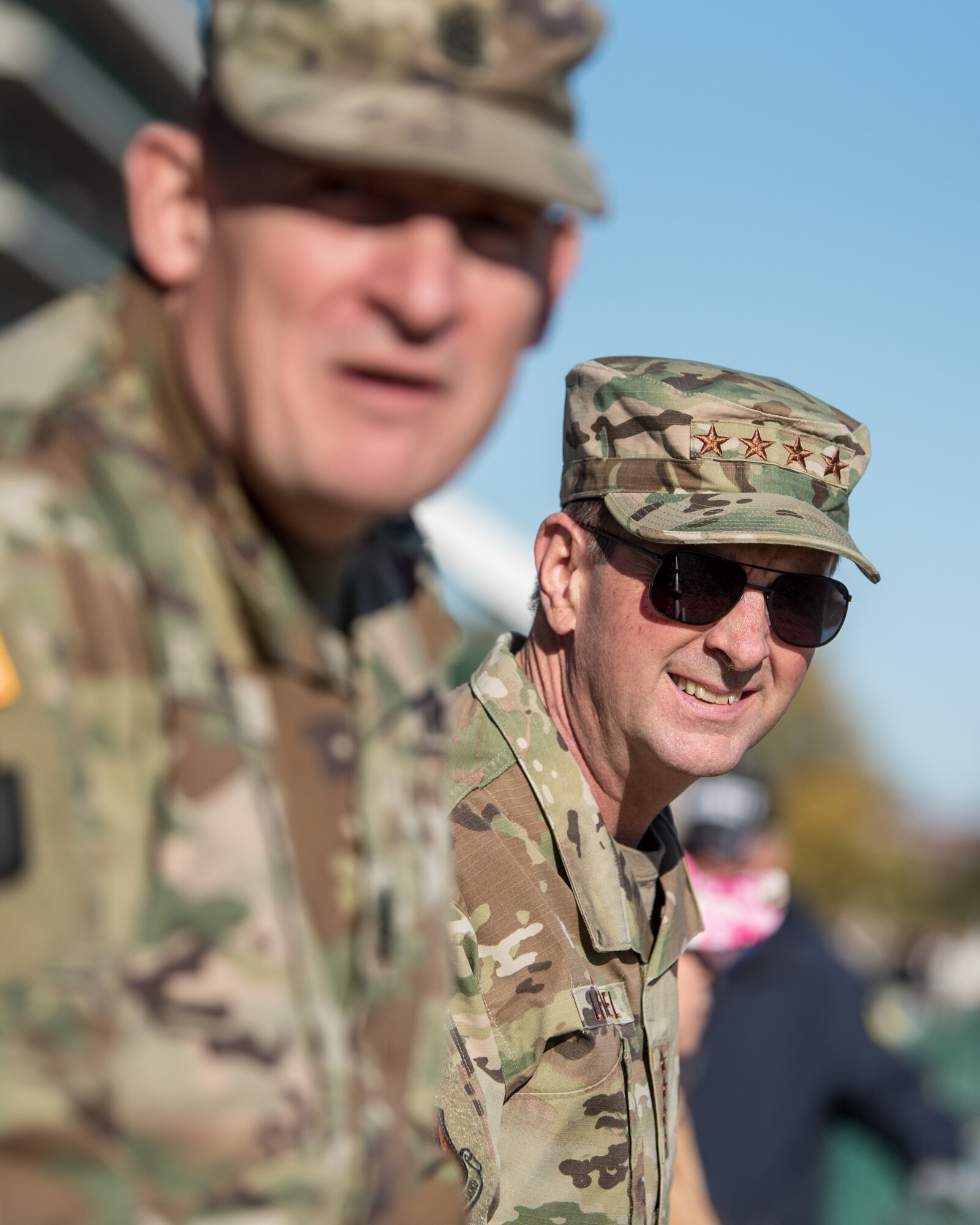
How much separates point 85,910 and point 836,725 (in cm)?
7742

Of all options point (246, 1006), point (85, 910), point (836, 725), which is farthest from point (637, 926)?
point (836, 725)

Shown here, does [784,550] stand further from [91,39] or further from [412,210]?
[91,39]

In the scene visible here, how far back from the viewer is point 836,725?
251 feet

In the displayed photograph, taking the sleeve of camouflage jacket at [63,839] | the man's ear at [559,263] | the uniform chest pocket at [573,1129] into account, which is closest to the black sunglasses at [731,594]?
the uniform chest pocket at [573,1129]

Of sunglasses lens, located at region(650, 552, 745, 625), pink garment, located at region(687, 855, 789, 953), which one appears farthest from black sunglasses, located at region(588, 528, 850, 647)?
pink garment, located at region(687, 855, 789, 953)

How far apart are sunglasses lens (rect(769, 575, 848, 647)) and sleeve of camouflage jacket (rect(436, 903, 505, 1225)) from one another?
896 millimetres

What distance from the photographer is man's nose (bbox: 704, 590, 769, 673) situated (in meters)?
2.98

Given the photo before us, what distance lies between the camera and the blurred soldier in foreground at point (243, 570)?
130 centimetres

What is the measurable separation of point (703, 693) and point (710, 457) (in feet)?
1.52

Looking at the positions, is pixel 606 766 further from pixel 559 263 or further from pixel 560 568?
pixel 559 263

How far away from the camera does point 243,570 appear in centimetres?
151

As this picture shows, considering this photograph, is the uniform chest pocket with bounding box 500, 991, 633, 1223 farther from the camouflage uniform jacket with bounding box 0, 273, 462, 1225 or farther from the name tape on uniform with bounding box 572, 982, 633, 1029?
the camouflage uniform jacket with bounding box 0, 273, 462, 1225

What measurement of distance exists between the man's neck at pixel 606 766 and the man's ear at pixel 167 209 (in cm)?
167

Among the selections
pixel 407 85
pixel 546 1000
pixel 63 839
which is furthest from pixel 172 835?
pixel 546 1000
